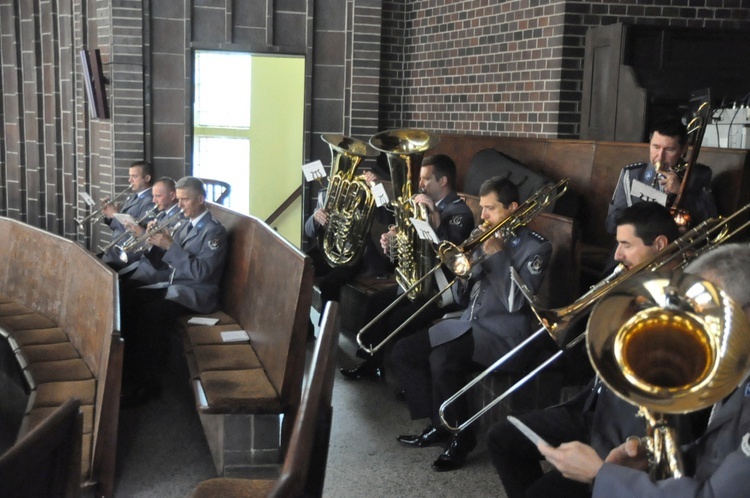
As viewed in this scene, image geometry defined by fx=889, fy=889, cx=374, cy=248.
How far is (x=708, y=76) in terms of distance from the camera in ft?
21.1

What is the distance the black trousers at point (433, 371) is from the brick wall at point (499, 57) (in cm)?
294

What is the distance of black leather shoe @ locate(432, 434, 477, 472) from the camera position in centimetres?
435

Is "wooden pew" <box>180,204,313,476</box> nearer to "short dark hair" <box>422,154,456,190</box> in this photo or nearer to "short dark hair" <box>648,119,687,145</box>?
"short dark hair" <box>422,154,456,190</box>

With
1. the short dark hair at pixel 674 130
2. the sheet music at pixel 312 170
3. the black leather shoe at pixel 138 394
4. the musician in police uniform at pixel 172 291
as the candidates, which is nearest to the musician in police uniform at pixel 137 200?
the musician in police uniform at pixel 172 291

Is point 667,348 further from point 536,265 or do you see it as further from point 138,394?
point 138,394

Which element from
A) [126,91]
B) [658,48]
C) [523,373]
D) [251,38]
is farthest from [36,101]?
[523,373]

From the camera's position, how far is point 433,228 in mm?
Result: 5164

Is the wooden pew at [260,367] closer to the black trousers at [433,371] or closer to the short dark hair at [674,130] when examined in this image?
the black trousers at [433,371]

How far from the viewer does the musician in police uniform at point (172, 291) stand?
5398 millimetres

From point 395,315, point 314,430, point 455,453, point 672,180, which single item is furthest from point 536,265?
point 314,430

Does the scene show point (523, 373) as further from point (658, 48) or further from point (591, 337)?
point (658, 48)

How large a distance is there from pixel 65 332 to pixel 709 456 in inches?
157

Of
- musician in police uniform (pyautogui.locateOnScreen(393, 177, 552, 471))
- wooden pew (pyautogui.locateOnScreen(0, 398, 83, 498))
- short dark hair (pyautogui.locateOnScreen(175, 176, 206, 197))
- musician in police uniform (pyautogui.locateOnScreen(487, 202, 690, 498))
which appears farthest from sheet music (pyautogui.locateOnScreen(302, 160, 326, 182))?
wooden pew (pyautogui.locateOnScreen(0, 398, 83, 498))

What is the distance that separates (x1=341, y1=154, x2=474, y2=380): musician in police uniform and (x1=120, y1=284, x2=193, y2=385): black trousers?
117 centimetres
